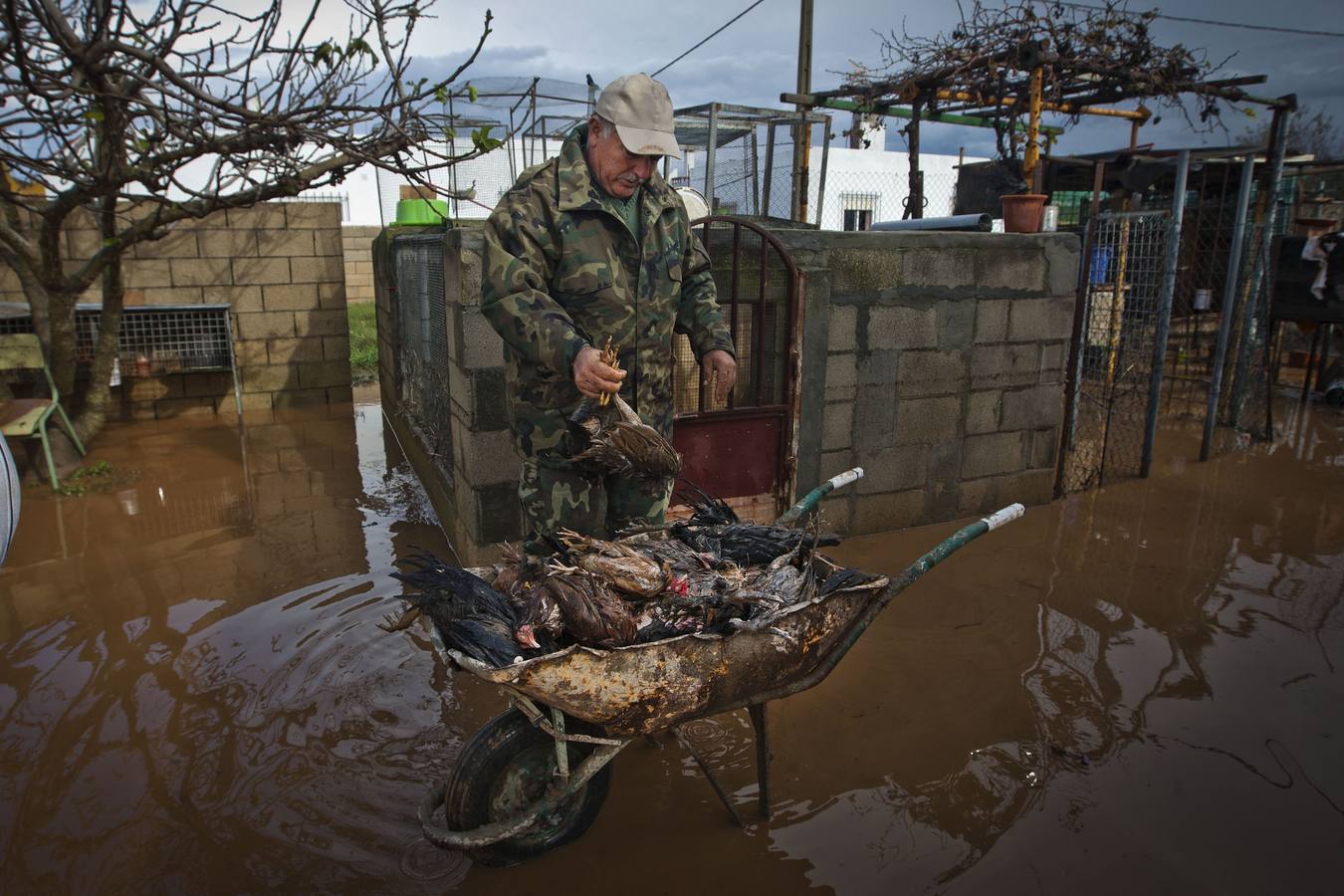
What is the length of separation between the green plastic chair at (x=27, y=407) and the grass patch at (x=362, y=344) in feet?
9.39

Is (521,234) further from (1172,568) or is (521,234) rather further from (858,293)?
(1172,568)

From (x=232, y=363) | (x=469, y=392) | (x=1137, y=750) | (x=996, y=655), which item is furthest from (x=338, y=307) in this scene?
(x=1137, y=750)

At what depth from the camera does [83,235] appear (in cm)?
724

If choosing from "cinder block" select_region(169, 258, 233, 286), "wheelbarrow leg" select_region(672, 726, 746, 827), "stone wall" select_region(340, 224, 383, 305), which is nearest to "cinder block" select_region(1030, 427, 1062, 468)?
"wheelbarrow leg" select_region(672, 726, 746, 827)

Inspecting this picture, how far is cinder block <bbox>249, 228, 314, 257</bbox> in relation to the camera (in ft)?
25.9

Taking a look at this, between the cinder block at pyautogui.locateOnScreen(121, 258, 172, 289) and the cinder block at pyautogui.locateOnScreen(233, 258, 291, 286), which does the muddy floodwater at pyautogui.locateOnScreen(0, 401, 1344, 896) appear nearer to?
the cinder block at pyautogui.locateOnScreen(121, 258, 172, 289)

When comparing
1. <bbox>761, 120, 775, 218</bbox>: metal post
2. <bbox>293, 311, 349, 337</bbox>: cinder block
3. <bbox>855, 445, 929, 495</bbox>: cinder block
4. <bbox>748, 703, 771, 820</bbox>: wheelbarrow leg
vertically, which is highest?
<bbox>761, 120, 775, 218</bbox>: metal post

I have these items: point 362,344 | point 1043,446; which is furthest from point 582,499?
point 362,344

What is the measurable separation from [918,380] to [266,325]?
6.28m

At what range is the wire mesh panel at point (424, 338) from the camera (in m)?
4.59

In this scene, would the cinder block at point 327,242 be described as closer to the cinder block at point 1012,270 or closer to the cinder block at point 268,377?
the cinder block at point 268,377

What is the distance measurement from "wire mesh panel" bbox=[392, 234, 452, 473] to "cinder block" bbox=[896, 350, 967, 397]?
2.62 metres

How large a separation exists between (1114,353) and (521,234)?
6.02 meters

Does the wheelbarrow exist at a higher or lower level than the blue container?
lower
